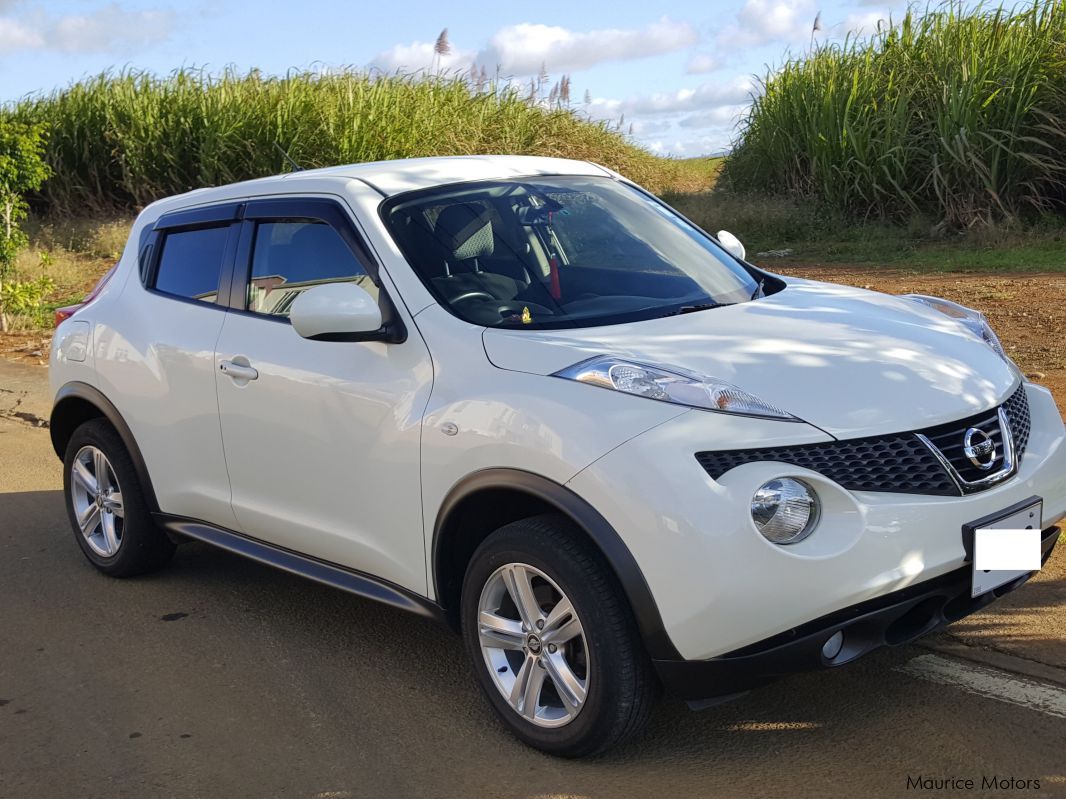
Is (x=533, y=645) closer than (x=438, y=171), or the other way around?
(x=533, y=645)

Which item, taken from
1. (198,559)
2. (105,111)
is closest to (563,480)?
(198,559)

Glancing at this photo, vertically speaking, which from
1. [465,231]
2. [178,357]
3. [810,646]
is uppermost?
[465,231]

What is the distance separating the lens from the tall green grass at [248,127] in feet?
58.2

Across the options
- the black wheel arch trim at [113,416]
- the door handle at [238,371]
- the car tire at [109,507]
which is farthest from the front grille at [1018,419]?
the car tire at [109,507]

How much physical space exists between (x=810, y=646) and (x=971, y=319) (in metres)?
1.87

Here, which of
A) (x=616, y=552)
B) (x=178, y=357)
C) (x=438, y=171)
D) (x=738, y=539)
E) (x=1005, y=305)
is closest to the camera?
(x=738, y=539)

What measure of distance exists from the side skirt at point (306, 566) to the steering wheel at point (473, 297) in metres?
0.97

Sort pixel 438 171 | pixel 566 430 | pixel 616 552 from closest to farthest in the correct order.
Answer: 1. pixel 616 552
2. pixel 566 430
3. pixel 438 171

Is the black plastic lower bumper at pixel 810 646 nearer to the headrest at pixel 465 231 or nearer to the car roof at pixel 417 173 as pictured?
the headrest at pixel 465 231

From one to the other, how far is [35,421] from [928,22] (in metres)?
11.8

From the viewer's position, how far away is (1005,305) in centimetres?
1033

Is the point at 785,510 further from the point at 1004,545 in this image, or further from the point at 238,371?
the point at 238,371

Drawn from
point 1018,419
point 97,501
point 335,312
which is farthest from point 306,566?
point 1018,419

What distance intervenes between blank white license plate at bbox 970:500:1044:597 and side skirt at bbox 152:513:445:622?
5.35ft
